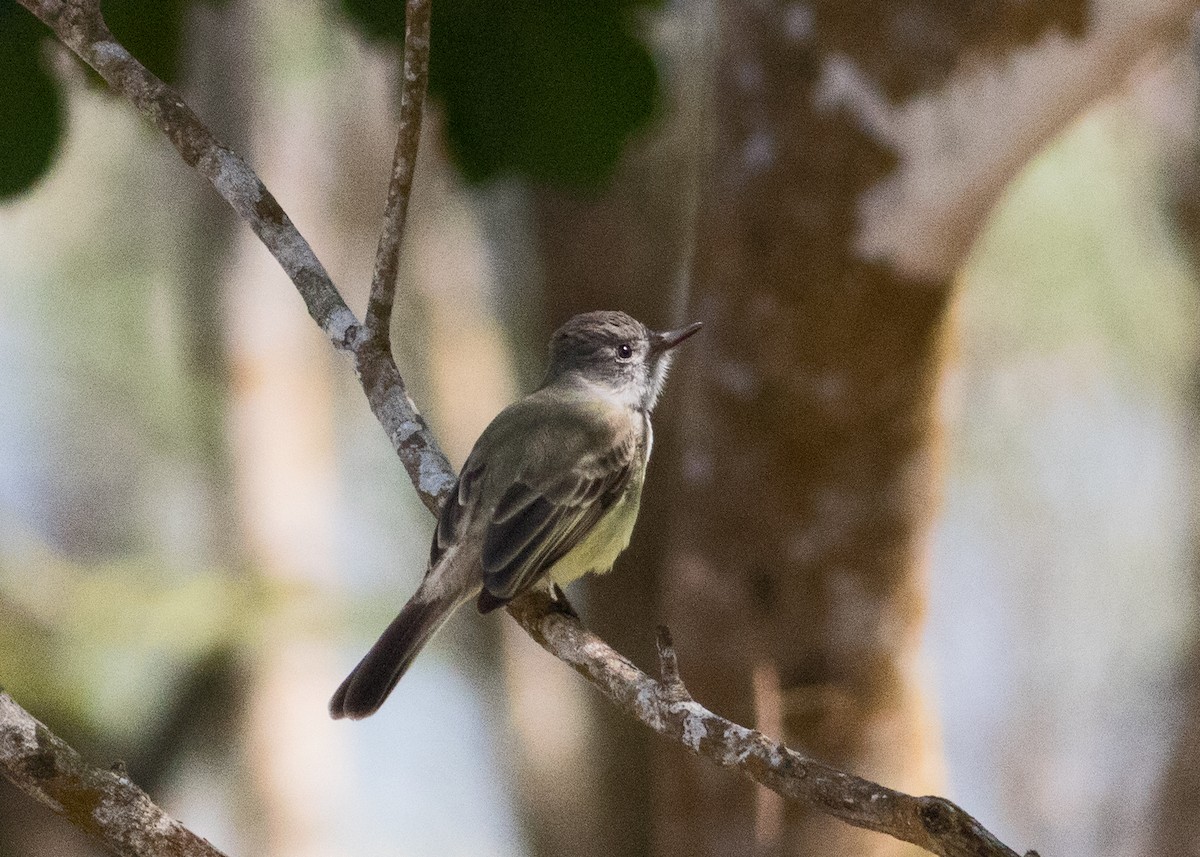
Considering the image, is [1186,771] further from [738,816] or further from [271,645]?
[271,645]

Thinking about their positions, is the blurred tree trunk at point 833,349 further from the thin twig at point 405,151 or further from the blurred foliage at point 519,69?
the thin twig at point 405,151

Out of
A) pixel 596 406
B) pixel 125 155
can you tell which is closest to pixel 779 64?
pixel 596 406

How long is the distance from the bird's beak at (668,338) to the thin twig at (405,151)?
→ 0.98 metres

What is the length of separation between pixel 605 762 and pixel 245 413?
2.34 m

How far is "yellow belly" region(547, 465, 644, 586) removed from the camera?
380cm

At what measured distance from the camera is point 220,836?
7.09 m

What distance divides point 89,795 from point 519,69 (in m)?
2.81

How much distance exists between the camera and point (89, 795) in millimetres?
2434

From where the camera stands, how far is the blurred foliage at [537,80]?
4.47 m

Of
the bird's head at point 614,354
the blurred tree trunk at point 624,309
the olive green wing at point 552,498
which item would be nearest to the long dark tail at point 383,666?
the olive green wing at point 552,498

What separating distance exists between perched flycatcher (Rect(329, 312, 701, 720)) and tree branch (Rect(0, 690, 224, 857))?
3.03 ft

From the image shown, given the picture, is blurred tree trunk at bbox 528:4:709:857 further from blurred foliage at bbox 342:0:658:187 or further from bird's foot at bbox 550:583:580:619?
bird's foot at bbox 550:583:580:619

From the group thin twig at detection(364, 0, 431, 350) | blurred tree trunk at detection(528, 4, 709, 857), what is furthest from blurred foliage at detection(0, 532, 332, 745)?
thin twig at detection(364, 0, 431, 350)

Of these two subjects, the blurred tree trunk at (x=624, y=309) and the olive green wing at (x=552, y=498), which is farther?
the blurred tree trunk at (x=624, y=309)
